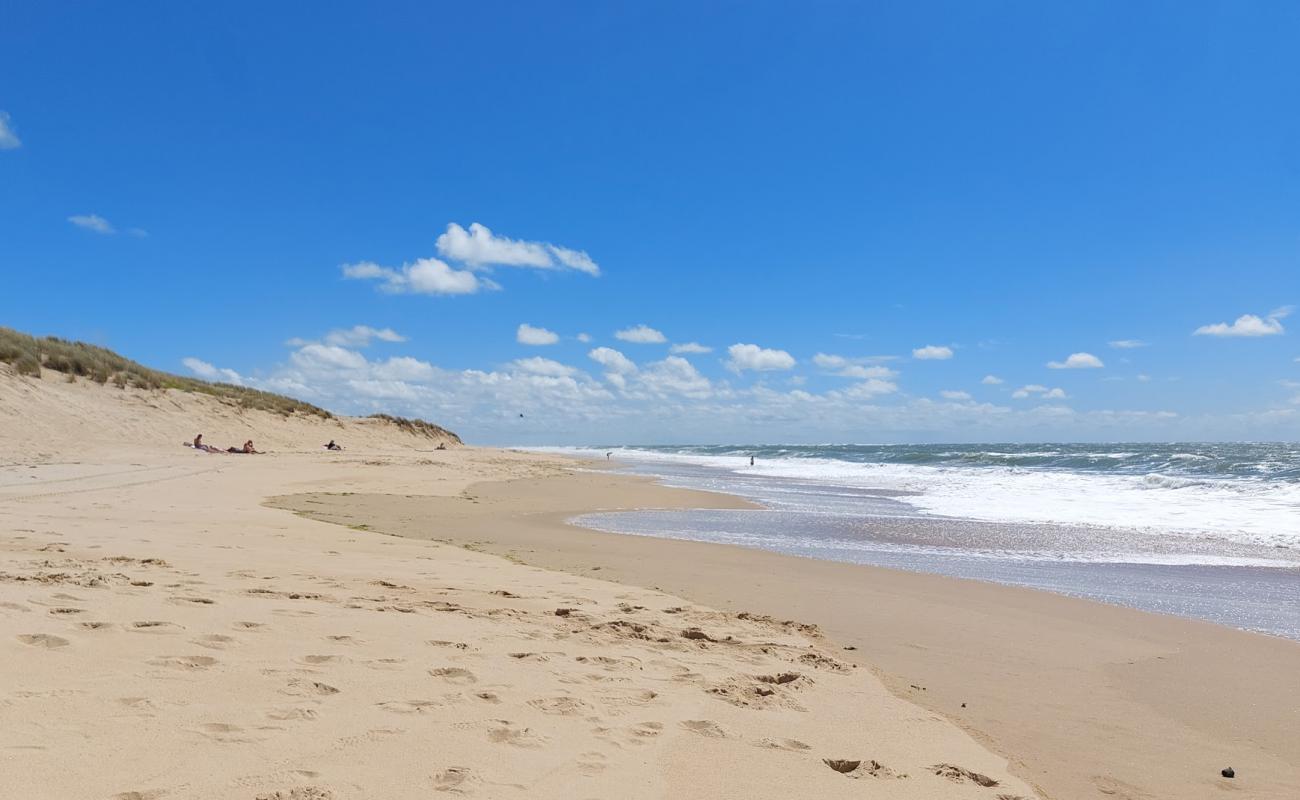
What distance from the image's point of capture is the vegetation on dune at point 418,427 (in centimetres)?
4857

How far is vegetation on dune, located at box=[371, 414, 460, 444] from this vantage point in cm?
4857

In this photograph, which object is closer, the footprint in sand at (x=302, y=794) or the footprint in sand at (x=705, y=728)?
the footprint in sand at (x=302, y=794)

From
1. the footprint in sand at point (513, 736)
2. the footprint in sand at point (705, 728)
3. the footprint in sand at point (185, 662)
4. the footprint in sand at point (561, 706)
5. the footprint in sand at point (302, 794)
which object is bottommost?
the footprint in sand at point (705, 728)

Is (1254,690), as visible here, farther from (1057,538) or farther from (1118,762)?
(1057,538)

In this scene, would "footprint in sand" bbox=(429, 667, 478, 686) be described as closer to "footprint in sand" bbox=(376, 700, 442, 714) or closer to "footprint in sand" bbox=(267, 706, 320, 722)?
"footprint in sand" bbox=(376, 700, 442, 714)

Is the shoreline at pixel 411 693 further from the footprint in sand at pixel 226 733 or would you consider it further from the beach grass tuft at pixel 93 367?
the beach grass tuft at pixel 93 367

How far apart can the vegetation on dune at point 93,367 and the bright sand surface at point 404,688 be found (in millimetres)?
23690

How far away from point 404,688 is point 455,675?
1.08 ft

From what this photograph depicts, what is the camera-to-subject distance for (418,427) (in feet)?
170

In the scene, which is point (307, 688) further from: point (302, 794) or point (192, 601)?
point (192, 601)

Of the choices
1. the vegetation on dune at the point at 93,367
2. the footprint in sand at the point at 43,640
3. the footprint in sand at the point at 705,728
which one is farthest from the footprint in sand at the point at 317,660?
the vegetation on dune at the point at 93,367

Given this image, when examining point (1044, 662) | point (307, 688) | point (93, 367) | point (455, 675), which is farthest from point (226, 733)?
point (93, 367)

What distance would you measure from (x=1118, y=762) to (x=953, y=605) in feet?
11.5

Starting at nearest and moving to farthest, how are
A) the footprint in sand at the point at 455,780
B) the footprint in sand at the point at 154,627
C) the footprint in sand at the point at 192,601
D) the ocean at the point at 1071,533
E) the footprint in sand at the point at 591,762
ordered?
the footprint in sand at the point at 455,780 < the footprint in sand at the point at 591,762 < the footprint in sand at the point at 154,627 < the footprint in sand at the point at 192,601 < the ocean at the point at 1071,533
